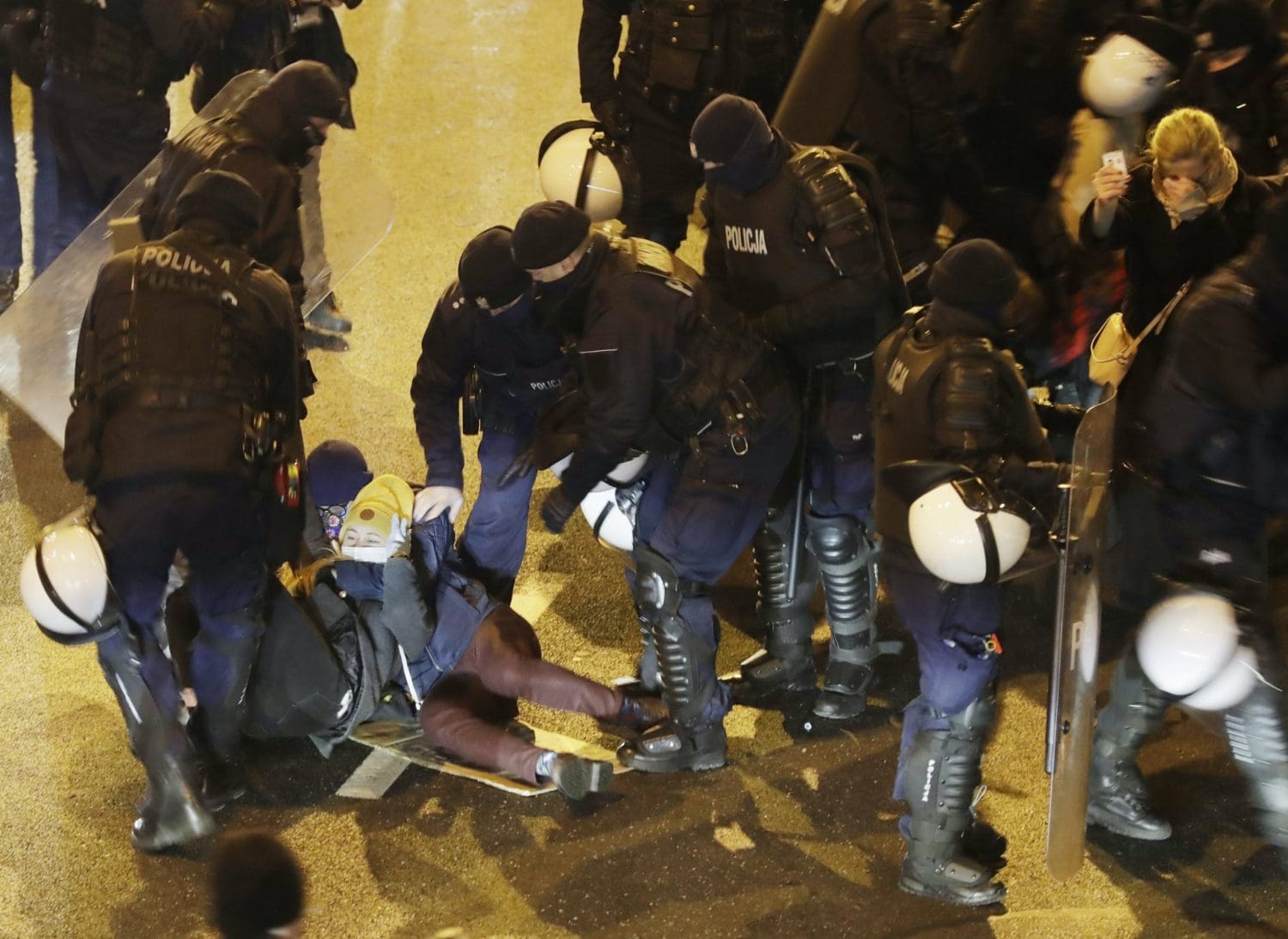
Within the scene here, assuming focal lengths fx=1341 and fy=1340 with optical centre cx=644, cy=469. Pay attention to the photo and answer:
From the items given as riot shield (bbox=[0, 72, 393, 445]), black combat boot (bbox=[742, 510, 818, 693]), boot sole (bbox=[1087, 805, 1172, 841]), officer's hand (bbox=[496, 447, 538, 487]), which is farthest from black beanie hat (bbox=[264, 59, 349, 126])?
boot sole (bbox=[1087, 805, 1172, 841])

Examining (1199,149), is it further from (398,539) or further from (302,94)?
(302,94)

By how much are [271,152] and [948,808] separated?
3000mm

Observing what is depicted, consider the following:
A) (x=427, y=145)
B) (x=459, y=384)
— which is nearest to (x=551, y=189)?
(x=459, y=384)

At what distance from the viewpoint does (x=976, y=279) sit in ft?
10.5

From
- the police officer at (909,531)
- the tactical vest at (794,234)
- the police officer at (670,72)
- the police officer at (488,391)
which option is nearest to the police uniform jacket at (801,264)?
the tactical vest at (794,234)

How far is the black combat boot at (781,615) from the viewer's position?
428 cm

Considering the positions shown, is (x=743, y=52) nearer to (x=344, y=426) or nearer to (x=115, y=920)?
(x=344, y=426)

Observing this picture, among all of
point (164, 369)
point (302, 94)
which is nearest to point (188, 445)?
point (164, 369)

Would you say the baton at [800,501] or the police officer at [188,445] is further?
the baton at [800,501]

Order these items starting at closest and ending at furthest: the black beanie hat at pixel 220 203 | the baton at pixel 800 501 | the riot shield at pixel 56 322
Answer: the black beanie hat at pixel 220 203
the baton at pixel 800 501
the riot shield at pixel 56 322

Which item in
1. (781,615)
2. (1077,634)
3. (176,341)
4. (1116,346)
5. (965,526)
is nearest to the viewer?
(965,526)

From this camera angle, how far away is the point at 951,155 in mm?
4523

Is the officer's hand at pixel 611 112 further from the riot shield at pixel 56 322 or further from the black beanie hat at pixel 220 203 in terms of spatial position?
the black beanie hat at pixel 220 203

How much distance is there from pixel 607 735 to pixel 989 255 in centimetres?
196
